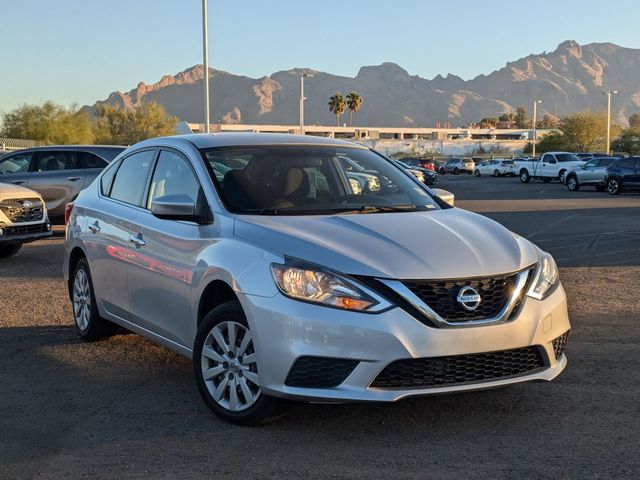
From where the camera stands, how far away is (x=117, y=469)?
4.25 meters

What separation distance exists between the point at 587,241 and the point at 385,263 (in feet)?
37.2

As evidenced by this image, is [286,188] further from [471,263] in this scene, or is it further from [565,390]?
[565,390]

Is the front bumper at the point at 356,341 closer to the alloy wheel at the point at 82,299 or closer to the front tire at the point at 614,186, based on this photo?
the alloy wheel at the point at 82,299

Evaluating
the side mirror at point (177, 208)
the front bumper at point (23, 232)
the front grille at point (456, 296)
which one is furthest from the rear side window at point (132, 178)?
the front bumper at point (23, 232)

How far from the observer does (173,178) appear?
6062 mm

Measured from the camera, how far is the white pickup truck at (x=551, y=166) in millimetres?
45438

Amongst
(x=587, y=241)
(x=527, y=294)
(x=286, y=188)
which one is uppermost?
(x=286, y=188)

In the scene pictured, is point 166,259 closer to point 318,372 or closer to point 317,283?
point 317,283

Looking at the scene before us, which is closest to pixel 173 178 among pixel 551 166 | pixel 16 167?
pixel 16 167

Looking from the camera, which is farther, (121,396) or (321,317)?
(121,396)

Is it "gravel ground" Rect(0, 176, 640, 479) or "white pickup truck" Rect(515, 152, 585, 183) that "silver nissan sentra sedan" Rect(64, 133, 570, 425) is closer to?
"gravel ground" Rect(0, 176, 640, 479)

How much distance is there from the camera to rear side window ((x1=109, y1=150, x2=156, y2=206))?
21.1 ft

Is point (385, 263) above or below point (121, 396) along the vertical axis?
above

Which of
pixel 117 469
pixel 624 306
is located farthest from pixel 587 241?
pixel 117 469
